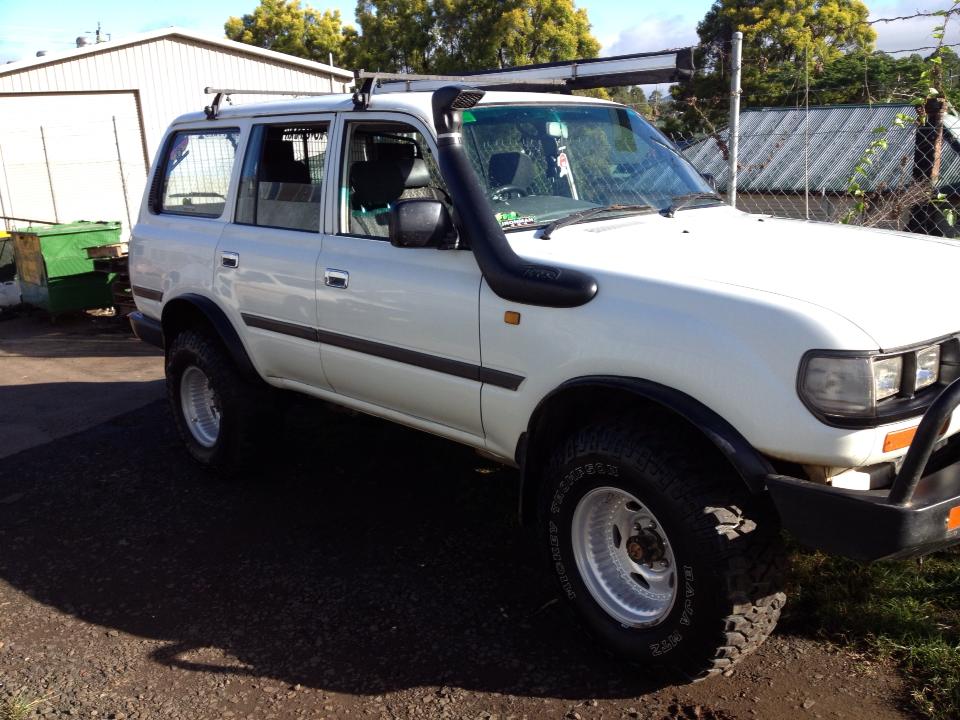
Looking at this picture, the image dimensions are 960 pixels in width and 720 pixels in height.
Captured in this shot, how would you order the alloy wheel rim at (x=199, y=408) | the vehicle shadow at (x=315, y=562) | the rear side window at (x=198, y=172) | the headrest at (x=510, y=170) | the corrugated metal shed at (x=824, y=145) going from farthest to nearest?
the corrugated metal shed at (x=824, y=145) → the alloy wheel rim at (x=199, y=408) → the rear side window at (x=198, y=172) → the headrest at (x=510, y=170) → the vehicle shadow at (x=315, y=562)

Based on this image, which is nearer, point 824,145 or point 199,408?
point 199,408

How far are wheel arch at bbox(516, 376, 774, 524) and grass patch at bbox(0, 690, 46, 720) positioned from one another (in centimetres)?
194

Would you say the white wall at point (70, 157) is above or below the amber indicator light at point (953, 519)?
above

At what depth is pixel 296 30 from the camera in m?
43.9

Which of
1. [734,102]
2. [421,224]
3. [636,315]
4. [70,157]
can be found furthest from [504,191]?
[70,157]

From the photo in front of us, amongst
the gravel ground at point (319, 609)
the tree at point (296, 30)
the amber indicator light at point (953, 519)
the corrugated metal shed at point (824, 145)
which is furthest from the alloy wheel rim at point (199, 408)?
the tree at point (296, 30)

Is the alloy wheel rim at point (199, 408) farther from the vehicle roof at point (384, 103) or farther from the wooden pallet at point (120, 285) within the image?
the wooden pallet at point (120, 285)

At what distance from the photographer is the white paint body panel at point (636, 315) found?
272cm

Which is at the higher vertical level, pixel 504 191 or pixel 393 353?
pixel 504 191

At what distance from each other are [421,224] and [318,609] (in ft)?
5.62

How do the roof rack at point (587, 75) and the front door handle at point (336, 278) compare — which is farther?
the roof rack at point (587, 75)

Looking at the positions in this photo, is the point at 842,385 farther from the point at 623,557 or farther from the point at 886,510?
the point at 623,557

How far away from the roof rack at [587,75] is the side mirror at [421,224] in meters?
1.24

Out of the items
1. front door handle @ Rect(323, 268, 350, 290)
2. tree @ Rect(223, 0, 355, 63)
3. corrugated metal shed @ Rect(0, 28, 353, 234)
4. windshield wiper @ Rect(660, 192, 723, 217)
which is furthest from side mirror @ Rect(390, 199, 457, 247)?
tree @ Rect(223, 0, 355, 63)
